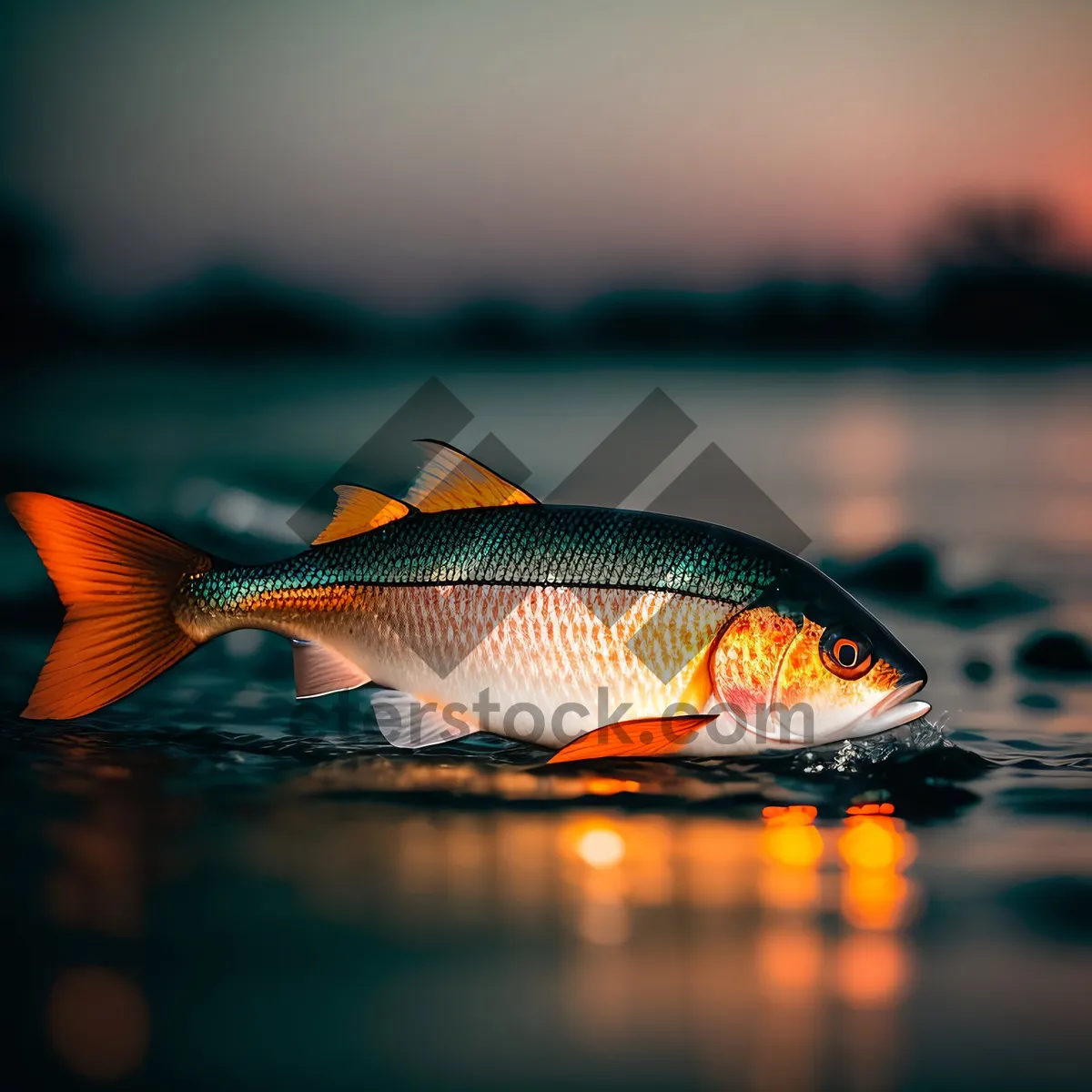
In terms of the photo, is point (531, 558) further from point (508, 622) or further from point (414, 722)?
point (414, 722)

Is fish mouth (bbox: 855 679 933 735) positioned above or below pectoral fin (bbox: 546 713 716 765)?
above

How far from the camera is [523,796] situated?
4.19 metres

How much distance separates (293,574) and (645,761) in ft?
4.38

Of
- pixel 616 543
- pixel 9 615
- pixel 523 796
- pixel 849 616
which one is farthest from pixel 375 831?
pixel 9 615

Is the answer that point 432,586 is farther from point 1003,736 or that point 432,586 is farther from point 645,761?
point 1003,736

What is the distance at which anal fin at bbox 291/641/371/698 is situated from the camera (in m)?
4.57

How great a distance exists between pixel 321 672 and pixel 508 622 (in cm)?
75

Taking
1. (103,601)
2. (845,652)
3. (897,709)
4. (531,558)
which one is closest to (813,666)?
(845,652)

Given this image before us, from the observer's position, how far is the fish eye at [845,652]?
163 inches

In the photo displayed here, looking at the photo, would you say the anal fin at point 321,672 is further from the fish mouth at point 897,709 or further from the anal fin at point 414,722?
the fish mouth at point 897,709

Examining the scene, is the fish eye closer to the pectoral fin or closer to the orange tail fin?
the pectoral fin

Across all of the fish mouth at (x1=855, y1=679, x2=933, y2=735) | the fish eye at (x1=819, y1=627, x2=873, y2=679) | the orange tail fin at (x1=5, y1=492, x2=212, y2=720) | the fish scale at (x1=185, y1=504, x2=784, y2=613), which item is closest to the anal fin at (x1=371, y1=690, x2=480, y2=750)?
the fish scale at (x1=185, y1=504, x2=784, y2=613)

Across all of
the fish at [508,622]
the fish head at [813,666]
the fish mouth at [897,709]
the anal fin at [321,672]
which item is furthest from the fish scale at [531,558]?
the fish mouth at [897,709]

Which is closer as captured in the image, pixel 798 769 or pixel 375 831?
pixel 375 831
